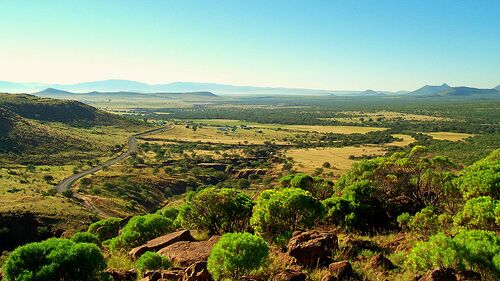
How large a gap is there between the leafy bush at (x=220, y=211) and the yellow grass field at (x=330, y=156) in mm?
65832

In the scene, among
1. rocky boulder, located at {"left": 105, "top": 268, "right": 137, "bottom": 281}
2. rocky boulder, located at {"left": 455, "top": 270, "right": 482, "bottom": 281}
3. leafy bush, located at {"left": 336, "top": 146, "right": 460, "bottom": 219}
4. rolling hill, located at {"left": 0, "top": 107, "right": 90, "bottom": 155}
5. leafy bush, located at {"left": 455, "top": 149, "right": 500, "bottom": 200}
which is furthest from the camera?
rolling hill, located at {"left": 0, "top": 107, "right": 90, "bottom": 155}

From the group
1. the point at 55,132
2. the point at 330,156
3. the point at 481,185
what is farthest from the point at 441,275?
the point at 55,132

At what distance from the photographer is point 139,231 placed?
87.5 feet

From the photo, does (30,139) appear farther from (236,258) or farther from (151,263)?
(236,258)

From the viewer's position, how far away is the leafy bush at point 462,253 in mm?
12750

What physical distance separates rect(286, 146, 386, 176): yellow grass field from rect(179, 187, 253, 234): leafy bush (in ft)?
216

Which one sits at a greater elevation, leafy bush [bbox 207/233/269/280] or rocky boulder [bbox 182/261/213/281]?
leafy bush [bbox 207/233/269/280]

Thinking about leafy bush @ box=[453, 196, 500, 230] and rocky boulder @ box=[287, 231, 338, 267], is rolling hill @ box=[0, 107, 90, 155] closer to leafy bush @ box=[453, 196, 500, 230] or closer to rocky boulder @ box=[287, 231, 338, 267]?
rocky boulder @ box=[287, 231, 338, 267]

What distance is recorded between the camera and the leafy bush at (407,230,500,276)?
12750 mm

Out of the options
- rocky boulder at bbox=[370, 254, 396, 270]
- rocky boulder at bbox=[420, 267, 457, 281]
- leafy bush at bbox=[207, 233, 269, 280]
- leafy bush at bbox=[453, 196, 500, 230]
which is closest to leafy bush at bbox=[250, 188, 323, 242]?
rocky boulder at bbox=[370, 254, 396, 270]

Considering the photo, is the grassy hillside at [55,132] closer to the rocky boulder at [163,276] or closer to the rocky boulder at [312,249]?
the rocky boulder at [163,276]

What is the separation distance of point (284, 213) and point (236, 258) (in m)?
7.64

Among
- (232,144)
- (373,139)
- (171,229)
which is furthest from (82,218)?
(373,139)

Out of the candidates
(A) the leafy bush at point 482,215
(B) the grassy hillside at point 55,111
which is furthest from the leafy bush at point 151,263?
(B) the grassy hillside at point 55,111
